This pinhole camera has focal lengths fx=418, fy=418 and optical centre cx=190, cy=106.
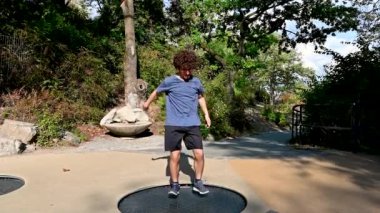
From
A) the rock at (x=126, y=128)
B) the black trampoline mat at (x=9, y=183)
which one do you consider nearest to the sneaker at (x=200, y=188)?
the black trampoline mat at (x=9, y=183)

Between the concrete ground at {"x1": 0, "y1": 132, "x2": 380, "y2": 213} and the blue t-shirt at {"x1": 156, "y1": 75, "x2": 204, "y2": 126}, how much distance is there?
99 cm

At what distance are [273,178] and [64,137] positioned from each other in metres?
5.15

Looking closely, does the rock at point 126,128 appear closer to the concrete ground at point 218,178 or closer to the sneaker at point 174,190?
the concrete ground at point 218,178

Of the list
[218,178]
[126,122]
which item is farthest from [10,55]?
[218,178]

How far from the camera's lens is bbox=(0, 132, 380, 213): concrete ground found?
4.27 m

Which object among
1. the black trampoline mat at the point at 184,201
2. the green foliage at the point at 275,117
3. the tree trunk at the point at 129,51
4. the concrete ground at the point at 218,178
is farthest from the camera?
the green foliage at the point at 275,117

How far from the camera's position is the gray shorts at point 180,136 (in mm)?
4516

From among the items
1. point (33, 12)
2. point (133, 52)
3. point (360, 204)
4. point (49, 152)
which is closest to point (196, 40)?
point (133, 52)

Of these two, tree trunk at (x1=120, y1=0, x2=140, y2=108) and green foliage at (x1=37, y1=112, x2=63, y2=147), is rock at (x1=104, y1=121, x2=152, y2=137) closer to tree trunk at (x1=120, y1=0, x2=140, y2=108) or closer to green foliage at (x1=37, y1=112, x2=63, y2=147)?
green foliage at (x1=37, y1=112, x2=63, y2=147)

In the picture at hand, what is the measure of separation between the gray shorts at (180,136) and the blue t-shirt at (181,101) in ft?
0.15

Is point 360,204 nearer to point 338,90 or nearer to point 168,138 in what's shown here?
point 168,138

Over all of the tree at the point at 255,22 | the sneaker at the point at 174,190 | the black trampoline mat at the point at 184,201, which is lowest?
the black trampoline mat at the point at 184,201

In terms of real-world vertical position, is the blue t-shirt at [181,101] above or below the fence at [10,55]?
below

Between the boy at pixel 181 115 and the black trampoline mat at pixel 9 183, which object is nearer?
the boy at pixel 181 115
